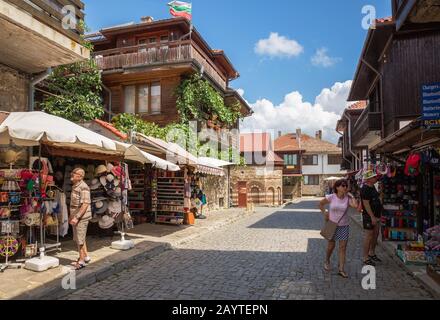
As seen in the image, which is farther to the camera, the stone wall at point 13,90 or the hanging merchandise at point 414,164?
the stone wall at point 13,90

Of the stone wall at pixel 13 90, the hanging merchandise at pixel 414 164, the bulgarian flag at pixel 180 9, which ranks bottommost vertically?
the hanging merchandise at pixel 414 164

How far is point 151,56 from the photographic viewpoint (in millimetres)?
17578

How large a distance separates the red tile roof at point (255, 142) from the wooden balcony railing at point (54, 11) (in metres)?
27.5

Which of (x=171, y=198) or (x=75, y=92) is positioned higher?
(x=75, y=92)

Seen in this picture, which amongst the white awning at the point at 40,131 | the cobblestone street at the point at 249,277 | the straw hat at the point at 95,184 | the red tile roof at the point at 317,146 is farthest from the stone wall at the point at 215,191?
the red tile roof at the point at 317,146

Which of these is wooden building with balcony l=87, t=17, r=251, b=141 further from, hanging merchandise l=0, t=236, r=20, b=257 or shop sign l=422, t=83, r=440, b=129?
shop sign l=422, t=83, r=440, b=129

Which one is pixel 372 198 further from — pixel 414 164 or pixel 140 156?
pixel 140 156

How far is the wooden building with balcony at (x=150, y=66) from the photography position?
17.3 meters

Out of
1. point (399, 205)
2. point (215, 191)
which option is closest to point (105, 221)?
point (399, 205)

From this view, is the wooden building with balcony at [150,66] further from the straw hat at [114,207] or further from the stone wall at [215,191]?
the straw hat at [114,207]

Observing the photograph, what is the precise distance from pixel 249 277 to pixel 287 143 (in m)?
47.6

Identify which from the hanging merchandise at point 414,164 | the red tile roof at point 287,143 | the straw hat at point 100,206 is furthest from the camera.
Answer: the red tile roof at point 287,143

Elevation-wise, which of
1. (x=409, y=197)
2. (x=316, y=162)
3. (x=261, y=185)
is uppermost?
(x=316, y=162)
